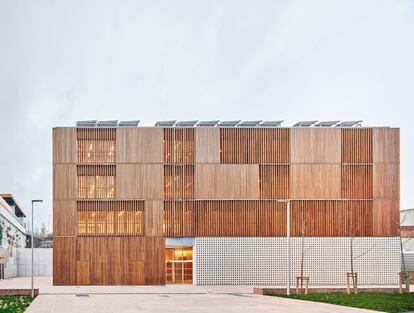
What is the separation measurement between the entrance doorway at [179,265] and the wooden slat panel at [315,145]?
11.3m

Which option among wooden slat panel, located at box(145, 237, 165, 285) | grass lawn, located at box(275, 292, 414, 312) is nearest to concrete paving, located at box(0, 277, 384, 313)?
grass lawn, located at box(275, 292, 414, 312)

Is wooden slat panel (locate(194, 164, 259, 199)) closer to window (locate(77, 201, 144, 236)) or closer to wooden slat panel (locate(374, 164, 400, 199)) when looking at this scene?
window (locate(77, 201, 144, 236))

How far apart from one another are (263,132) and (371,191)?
9777 millimetres

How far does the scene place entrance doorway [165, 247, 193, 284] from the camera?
185ft

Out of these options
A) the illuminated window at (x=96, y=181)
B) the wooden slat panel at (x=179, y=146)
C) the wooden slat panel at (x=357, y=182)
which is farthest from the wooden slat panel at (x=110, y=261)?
the wooden slat panel at (x=357, y=182)

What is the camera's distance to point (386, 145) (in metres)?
56.4

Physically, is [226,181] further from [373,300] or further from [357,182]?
[373,300]

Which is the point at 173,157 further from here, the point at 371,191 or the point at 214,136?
the point at 371,191

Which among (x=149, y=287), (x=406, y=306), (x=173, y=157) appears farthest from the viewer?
(x=173, y=157)

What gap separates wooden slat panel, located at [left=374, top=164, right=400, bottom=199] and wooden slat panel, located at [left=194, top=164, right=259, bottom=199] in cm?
953

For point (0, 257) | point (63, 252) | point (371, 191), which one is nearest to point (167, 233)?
point (63, 252)

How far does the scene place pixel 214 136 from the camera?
55875 mm

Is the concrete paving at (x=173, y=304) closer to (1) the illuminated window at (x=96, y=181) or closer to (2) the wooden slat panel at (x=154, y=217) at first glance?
(2) the wooden slat panel at (x=154, y=217)

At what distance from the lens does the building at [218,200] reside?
5519 centimetres
